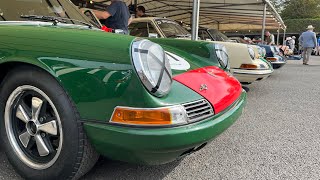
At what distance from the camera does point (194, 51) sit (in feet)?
9.57

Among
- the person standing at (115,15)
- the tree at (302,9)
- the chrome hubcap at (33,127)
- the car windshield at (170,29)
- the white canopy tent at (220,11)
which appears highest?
the tree at (302,9)

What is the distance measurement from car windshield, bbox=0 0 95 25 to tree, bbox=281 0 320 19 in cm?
4825

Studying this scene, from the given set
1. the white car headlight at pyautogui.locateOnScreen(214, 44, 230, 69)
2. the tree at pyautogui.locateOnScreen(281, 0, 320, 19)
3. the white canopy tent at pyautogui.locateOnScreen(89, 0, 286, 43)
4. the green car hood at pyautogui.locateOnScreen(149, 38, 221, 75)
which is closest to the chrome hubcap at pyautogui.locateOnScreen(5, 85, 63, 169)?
the green car hood at pyautogui.locateOnScreen(149, 38, 221, 75)

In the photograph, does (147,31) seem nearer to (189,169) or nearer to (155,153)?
(189,169)

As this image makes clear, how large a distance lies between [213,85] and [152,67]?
0.60 m

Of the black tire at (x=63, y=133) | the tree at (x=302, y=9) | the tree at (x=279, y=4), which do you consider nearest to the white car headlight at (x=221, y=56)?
the black tire at (x=63, y=133)

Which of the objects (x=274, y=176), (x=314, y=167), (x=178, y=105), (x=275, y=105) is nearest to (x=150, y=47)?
(x=178, y=105)

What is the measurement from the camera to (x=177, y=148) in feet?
5.68

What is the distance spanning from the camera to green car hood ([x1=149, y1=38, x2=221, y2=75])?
2676 mm

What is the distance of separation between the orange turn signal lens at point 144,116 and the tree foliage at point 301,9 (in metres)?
49.2

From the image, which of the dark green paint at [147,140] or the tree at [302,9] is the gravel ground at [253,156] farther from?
the tree at [302,9]

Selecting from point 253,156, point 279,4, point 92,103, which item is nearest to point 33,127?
point 92,103

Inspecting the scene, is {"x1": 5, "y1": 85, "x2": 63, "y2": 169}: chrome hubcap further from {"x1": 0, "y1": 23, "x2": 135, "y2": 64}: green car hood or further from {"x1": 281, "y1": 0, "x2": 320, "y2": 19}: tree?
{"x1": 281, "y1": 0, "x2": 320, "y2": 19}: tree

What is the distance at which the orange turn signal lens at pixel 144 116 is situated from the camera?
5.55 feet
